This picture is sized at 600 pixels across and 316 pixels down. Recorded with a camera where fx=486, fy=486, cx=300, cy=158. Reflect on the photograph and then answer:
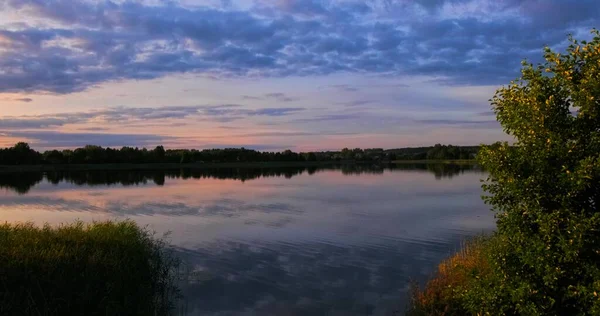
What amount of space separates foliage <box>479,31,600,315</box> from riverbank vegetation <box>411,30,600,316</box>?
1 centimetres

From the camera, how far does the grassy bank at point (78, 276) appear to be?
31.6 feet

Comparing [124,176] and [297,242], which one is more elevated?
[124,176]

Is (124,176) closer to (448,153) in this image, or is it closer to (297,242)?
(297,242)

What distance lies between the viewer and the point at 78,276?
1078 cm

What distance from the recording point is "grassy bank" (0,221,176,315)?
9625 millimetres

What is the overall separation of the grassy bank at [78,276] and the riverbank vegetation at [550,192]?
7.71m

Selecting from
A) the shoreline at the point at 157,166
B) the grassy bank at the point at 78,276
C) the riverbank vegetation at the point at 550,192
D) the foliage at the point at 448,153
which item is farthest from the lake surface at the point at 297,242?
the foliage at the point at 448,153

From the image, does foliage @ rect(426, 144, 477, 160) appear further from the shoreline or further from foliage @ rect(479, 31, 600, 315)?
foliage @ rect(479, 31, 600, 315)

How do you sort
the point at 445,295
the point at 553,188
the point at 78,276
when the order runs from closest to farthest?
the point at 553,188, the point at 78,276, the point at 445,295

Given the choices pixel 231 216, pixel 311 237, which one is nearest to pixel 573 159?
pixel 311 237

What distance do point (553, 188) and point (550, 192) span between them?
8cm

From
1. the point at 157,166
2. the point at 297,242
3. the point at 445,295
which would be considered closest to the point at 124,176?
the point at 157,166

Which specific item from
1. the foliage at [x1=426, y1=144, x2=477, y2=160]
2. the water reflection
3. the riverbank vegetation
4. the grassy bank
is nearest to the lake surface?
the grassy bank

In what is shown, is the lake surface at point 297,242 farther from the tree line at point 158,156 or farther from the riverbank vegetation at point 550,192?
the tree line at point 158,156
